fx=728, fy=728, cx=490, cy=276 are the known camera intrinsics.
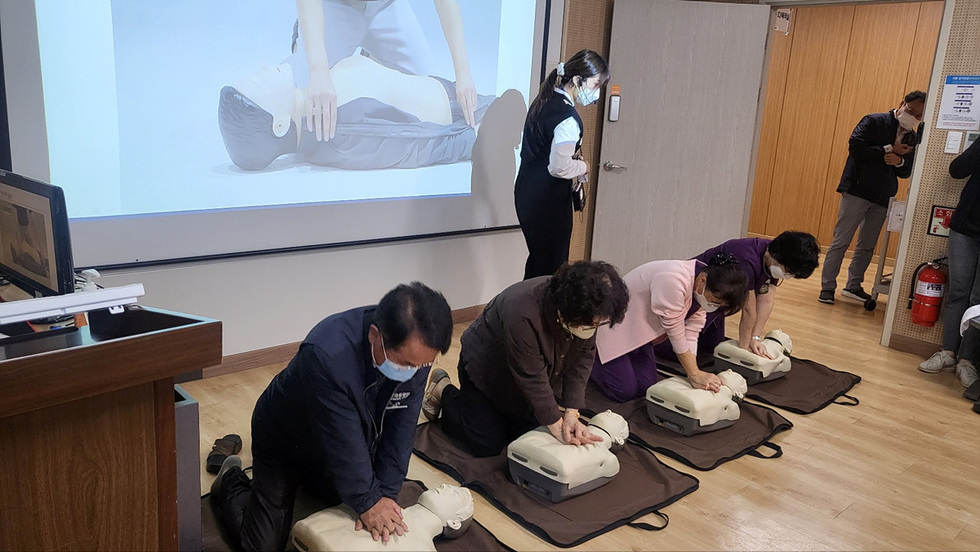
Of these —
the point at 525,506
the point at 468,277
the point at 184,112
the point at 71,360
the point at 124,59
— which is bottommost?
the point at 525,506

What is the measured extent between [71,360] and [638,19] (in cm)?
384

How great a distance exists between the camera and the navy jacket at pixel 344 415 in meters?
1.75

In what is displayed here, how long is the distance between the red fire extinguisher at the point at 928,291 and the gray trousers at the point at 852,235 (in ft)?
3.32

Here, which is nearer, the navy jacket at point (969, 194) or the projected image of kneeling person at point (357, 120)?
the projected image of kneeling person at point (357, 120)

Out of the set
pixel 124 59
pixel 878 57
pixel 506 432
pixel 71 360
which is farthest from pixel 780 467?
pixel 878 57

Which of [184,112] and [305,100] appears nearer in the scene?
[184,112]

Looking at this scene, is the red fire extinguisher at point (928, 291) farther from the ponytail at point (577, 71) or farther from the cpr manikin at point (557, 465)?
the cpr manikin at point (557, 465)

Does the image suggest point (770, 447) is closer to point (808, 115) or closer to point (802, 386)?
point (802, 386)

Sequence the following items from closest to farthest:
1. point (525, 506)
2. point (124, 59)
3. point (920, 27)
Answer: point (525, 506), point (124, 59), point (920, 27)

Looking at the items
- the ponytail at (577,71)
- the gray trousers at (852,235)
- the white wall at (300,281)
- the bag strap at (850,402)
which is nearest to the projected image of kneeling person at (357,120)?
the white wall at (300,281)

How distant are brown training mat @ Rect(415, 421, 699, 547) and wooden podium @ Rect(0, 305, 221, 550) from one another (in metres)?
1.02

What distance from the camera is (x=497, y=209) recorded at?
4129 millimetres

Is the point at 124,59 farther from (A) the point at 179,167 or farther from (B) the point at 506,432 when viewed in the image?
(B) the point at 506,432

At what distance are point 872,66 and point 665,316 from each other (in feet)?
13.8
